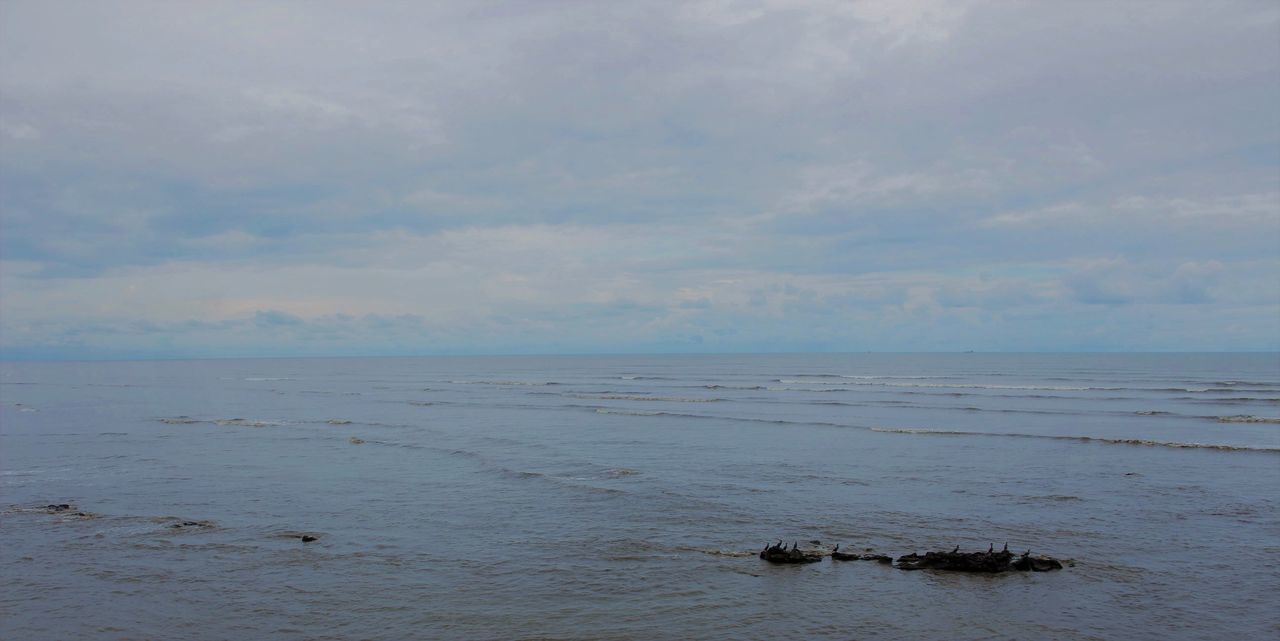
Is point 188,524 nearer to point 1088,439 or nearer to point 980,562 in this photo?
point 980,562

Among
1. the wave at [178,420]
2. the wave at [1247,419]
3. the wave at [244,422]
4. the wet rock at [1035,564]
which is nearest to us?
the wet rock at [1035,564]

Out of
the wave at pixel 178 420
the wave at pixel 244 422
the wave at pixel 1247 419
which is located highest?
the wave at pixel 1247 419

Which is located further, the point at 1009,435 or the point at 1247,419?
the point at 1247,419

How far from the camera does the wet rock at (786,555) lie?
17984mm

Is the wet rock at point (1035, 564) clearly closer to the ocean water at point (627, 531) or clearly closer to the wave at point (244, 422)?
the ocean water at point (627, 531)

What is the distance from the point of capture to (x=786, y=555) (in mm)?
18016

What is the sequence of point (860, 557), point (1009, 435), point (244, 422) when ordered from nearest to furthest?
point (860, 557) → point (1009, 435) → point (244, 422)

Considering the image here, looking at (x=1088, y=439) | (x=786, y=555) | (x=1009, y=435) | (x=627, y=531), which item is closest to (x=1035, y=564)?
(x=786, y=555)

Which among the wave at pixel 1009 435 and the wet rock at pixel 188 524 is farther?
the wave at pixel 1009 435

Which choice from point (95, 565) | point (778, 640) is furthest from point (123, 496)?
point (778, 640)

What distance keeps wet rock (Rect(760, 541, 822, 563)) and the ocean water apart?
26 centimetres

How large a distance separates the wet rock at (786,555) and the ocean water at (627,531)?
0.86 feet

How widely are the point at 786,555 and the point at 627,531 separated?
4.95m

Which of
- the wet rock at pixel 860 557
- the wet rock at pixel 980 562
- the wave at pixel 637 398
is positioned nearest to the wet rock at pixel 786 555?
the wet rock at pixel 860 557
